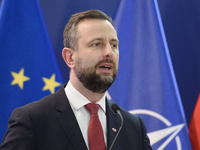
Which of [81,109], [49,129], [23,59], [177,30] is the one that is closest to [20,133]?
[49,129]

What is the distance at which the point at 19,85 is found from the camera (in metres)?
2.49

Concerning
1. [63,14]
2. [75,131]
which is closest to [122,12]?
[63,14]

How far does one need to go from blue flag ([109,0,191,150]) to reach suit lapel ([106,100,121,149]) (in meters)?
0.93

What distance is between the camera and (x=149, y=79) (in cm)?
270

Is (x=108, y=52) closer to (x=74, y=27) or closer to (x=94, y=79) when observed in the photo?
(x=94, y=79)

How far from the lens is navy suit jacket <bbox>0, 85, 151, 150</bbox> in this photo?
139 centimetres

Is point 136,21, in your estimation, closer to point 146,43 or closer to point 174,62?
point 146,43

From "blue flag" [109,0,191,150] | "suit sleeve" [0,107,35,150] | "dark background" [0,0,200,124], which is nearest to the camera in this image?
"suit sleeve" [0,107,35,150]

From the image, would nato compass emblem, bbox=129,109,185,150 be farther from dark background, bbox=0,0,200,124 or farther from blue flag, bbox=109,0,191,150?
dark background, bbox=0,0,200,124

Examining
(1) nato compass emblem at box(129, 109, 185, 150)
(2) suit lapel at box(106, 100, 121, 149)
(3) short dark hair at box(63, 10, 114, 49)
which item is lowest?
(1) nato compass emblem at box(129, 109, 185, 150)

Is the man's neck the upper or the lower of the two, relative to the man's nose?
lower

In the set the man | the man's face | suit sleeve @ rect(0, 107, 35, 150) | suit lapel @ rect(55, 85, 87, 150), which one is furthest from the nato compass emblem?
suit sleeve @ rect(0, 107, 35, 150)

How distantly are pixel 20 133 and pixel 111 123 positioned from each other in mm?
617

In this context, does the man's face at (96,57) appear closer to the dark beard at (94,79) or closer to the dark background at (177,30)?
the dark beard at (94,79)
